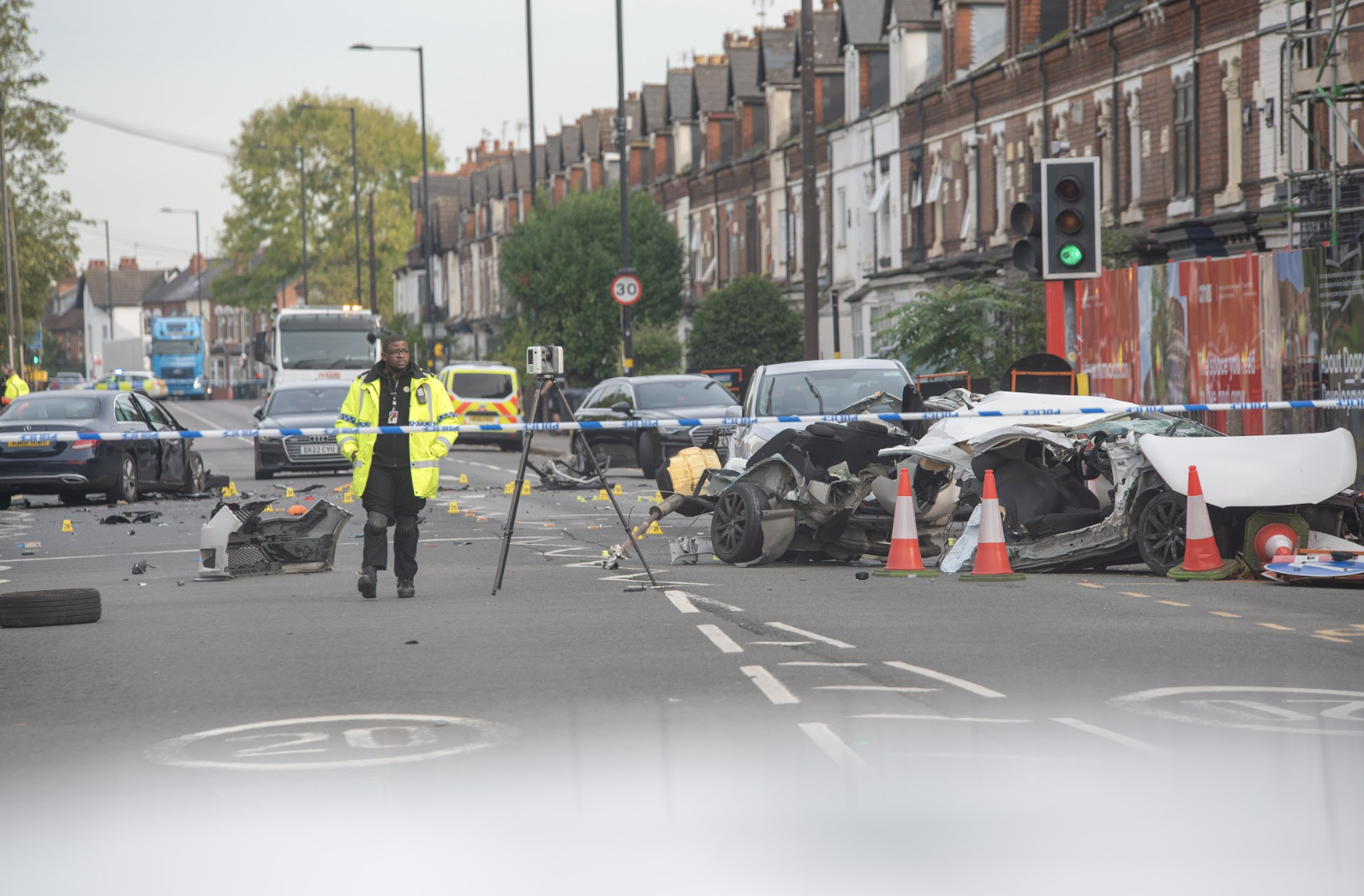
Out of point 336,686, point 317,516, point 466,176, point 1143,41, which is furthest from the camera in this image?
point 466,176

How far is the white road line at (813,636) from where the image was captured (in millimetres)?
9930

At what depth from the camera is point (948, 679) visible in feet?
28.4

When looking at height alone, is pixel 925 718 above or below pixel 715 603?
above

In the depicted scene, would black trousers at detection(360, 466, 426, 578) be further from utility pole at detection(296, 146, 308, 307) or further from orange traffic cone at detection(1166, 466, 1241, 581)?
utility pole at detection(296, 146, 308, 307)

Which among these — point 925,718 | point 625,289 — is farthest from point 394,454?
point 625,289

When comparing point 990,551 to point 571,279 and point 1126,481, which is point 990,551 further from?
point 571,279

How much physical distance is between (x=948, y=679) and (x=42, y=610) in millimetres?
6050

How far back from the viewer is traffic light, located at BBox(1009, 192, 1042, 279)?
56.5ft

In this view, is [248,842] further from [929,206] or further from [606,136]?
[606,136]

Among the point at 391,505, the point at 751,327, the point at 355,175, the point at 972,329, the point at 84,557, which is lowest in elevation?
the point at 84,557

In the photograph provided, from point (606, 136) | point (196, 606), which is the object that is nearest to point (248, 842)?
point (196, 606)

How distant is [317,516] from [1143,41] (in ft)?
82.0

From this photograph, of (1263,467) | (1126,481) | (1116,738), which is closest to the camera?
(1116,738)

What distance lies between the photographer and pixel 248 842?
5695 millimetres
